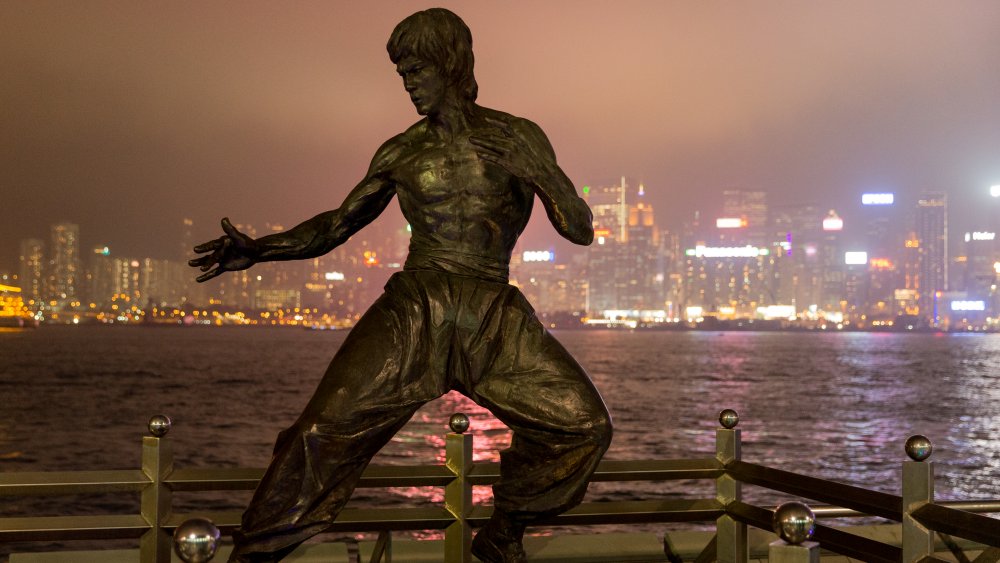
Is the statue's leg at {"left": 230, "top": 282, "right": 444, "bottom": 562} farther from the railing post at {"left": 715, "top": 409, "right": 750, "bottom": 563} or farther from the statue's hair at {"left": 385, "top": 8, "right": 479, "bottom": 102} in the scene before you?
the railing post at {"left": 715, "top": 409, "right": 750, "bottom": 563}

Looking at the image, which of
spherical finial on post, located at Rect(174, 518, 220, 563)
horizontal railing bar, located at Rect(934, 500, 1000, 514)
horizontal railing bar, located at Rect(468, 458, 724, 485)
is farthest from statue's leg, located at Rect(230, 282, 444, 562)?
horizontal railing bar, located at Rect(934, 500, 1000, 514)

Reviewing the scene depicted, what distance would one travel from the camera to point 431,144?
5.30 metres

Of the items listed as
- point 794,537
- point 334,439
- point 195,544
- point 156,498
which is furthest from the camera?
point 156,498

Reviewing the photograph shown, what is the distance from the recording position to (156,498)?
579cm

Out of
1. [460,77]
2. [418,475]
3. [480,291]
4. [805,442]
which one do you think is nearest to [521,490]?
[480,291]

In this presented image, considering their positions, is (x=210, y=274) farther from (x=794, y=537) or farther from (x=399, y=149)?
(x=794, y=537)

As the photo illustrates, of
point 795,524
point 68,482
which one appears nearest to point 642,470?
point 68,482

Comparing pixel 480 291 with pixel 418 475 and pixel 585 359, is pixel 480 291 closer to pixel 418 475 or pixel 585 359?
pixel 418 475

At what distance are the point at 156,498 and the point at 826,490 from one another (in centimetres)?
329

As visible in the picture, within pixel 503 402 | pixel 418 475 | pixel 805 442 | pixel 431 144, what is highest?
pixel 431 144

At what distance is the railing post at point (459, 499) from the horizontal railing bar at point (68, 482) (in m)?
1.56

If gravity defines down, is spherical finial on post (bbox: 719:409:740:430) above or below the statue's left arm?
below

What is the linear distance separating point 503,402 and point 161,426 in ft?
6.61

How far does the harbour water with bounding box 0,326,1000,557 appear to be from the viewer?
122 feet
